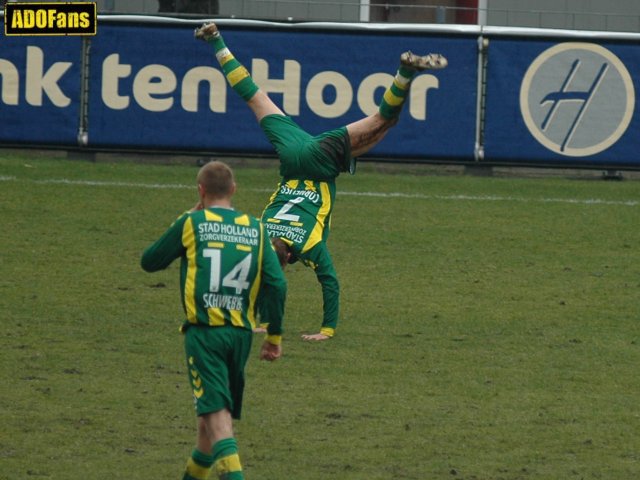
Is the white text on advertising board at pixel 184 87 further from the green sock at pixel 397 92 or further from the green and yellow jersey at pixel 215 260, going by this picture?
the green and yellow jersey at pixel 215 260

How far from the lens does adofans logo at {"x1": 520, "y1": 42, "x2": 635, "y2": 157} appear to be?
18906mm

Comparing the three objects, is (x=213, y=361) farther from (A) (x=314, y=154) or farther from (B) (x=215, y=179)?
(A) (x=314, y=154)

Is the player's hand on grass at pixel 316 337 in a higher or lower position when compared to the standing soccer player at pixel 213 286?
lower

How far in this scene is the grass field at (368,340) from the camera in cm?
846

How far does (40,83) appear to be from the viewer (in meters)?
19.1

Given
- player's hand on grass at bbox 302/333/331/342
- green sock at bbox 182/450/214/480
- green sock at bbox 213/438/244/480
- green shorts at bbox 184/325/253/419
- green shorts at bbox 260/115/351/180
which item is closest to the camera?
green sock at bbox 213/438/244/480

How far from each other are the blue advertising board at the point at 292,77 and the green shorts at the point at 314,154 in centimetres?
Result: 790

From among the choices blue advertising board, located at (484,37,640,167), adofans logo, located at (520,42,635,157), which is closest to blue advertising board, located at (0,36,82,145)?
blue advertising board, located at (484,37,640,167)

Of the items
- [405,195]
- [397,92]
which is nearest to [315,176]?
[397,92]

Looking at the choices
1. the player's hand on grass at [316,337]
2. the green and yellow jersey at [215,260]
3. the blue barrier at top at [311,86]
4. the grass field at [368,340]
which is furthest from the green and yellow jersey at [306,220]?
the blue barrier at top at [311,86]

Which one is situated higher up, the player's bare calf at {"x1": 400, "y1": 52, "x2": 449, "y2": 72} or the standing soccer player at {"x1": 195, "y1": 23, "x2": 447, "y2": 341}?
the player's bare calf at {"x1": 400, "y1": 52, "x2": 449, "y2": 72}

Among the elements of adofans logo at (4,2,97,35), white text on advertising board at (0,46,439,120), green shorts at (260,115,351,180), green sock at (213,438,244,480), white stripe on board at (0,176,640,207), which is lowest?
green sock at (213,438,244,480)

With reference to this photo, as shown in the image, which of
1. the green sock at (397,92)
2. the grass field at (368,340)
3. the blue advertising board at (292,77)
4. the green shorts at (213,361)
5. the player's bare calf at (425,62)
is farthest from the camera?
the blue advertising board at (292,77)

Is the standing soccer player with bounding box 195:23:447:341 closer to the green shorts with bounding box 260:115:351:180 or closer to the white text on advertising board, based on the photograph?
A: the green shorts with bounding box 260:115:351:180
